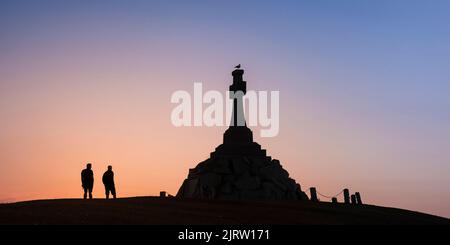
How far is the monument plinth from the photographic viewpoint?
31.5 meters

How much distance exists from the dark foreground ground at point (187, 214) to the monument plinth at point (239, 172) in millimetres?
9927

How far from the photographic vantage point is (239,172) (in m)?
32.2

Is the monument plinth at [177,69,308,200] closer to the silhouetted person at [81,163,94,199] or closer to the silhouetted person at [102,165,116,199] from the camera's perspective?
the silhouetted person at [102,165,116,199]

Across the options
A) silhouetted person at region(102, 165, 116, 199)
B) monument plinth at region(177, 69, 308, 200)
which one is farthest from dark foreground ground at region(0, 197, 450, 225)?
monument plinth at region(177, 69, 308, 200)

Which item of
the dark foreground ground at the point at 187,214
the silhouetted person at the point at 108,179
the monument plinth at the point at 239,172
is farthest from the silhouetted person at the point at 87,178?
the monument plinth at the point at 239,172

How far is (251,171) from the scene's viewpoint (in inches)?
1273

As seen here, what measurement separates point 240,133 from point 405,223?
1572cm

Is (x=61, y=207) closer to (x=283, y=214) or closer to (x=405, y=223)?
(x=283, y=214)

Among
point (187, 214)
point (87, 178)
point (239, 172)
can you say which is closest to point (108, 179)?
point (87, 178)

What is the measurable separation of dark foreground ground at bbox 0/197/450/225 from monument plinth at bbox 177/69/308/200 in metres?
9.93

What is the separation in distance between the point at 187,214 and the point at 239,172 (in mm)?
15971
